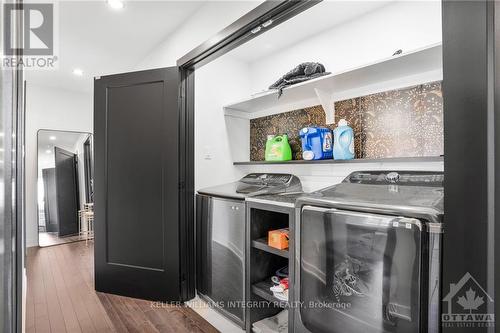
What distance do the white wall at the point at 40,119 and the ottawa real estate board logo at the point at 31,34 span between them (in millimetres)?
1002

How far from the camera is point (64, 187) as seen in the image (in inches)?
179

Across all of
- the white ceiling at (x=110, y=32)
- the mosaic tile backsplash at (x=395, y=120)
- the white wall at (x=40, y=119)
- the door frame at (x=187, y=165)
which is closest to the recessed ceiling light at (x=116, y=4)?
the white ceiling at (x=110, y=32)

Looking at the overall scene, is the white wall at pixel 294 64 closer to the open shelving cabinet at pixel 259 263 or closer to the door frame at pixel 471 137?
the open shelving cabinet at pixel 259 263

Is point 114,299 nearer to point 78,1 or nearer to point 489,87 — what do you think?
point 78,1

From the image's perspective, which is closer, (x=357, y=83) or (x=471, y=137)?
(x=471, y=137)

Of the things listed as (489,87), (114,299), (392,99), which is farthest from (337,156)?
(114,299)

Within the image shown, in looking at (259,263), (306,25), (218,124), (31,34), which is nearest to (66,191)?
(31,34)

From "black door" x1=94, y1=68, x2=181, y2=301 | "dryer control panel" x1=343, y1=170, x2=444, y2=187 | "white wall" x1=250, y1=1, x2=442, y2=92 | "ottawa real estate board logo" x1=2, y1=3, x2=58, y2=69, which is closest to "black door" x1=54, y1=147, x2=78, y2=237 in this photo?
"ottawa real estate board logo" x1=2, y1=3, x2=58, y2=69

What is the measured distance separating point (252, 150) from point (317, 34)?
52.1 inches

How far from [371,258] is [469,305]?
0.38 metres

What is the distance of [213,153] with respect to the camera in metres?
2.70

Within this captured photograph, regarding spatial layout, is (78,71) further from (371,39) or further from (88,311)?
(371,39)

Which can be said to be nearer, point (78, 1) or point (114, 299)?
point (78, 1)

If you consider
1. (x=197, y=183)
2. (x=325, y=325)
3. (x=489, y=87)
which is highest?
(x=489, y=87)
